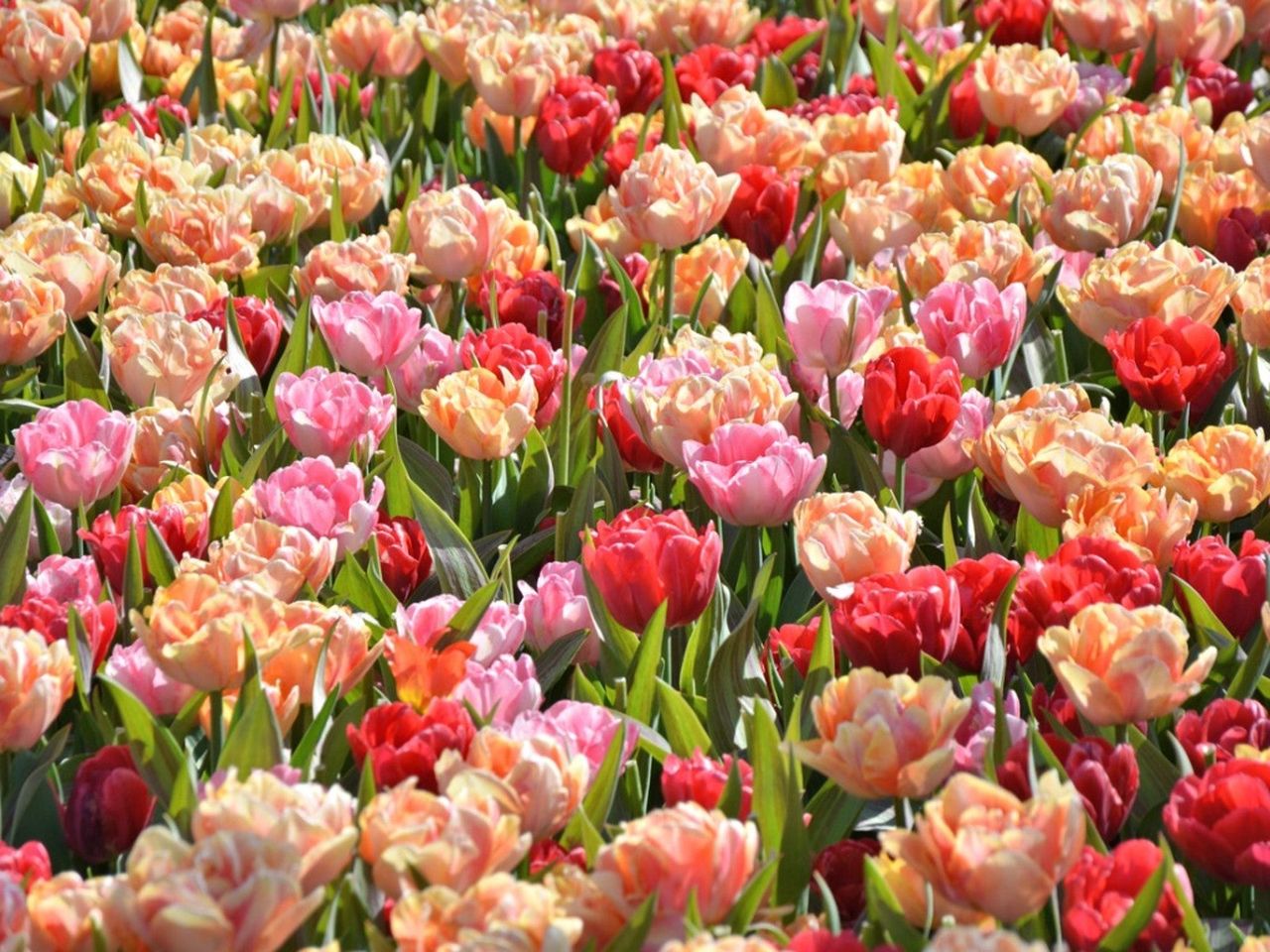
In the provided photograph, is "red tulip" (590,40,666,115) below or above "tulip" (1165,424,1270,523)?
below

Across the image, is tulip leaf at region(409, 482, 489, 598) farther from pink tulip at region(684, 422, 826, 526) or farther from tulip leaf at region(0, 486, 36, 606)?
tulip leaf at region(0, 486, 36, 606)

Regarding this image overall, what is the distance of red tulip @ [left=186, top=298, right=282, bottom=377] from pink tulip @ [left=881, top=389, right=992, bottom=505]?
80cm

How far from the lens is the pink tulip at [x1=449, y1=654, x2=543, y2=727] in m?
1.49

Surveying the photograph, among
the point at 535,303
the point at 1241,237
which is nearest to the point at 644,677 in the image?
the point at 535,303

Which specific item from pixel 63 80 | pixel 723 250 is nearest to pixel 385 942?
pixel 723 250

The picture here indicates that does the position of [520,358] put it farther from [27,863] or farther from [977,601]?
[27,863]

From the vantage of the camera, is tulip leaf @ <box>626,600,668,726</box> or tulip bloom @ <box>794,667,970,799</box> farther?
tulip leaf @ <box>626,600,668,726</box>

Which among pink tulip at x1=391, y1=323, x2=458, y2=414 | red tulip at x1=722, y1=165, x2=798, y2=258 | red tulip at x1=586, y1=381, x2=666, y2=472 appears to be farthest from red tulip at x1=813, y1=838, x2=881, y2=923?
red tulip at x1=722, y1=165, x2=798, y2=258

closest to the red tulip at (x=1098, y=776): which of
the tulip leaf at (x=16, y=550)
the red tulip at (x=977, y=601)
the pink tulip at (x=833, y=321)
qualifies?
the red tulip at (x=977, y=601)

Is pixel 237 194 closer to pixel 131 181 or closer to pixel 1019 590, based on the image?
pixel 131 181

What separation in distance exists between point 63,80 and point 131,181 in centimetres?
104

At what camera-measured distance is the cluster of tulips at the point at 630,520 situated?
122 cm

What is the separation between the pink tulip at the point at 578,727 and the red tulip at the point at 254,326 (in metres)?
1.03

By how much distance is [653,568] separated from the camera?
Answer: 1607mm
